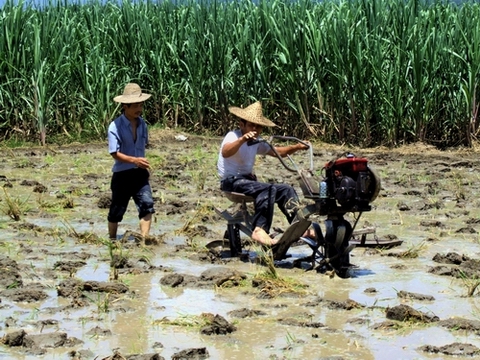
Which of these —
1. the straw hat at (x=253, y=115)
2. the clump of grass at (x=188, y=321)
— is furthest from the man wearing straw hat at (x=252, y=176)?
the clump of grass at (x=188, y=321)

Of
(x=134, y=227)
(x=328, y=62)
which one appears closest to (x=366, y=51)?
(x=328, y=62)

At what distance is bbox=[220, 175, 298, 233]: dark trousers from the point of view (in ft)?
24.5

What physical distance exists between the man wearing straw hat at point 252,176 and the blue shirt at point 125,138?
82 centimetres

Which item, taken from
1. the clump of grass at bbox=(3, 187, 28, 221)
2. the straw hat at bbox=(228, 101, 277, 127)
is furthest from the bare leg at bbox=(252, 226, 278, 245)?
the clump of grass at bbox=(3, 187, 28, 221)

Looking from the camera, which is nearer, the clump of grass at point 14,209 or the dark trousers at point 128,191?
the dark trousers at point 128,191

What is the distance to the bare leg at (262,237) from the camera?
24.1 ft

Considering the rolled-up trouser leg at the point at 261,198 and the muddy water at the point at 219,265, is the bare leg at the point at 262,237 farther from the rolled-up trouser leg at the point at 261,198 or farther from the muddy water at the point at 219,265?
the muddy water at the point at 219,265

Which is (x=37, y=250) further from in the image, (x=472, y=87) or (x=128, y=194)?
(x=472, y=87)

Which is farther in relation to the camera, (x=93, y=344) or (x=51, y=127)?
(x=51, y=127)

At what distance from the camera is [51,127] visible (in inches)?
587

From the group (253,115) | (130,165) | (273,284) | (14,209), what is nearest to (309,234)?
(253,115)

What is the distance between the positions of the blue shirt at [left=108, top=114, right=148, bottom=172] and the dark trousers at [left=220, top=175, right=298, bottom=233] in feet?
3.36

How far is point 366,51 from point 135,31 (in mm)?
3919

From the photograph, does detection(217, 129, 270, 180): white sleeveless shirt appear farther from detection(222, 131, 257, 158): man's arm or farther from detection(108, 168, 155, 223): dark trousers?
detection(108, 168, 155, 223): dark trousers
